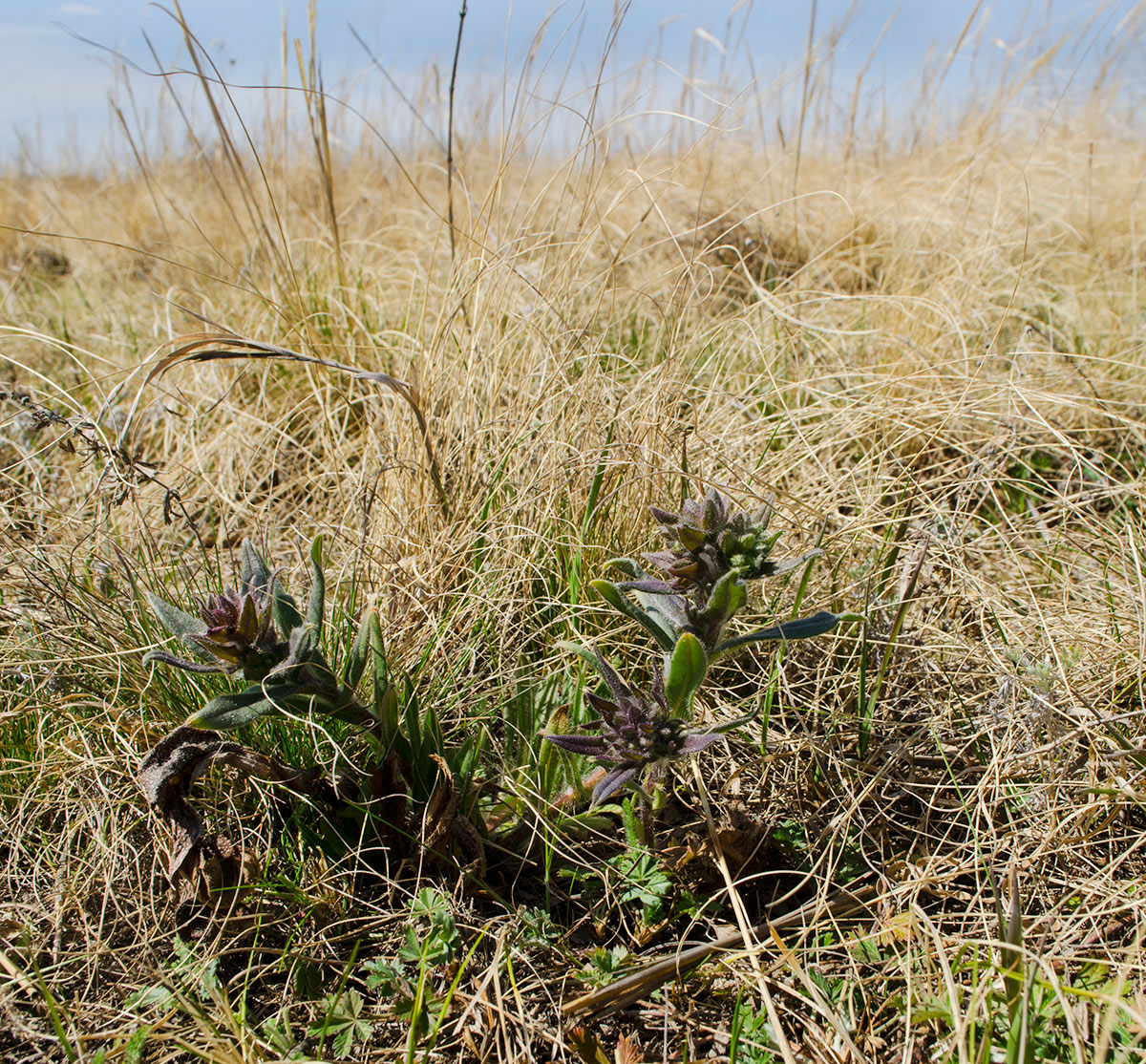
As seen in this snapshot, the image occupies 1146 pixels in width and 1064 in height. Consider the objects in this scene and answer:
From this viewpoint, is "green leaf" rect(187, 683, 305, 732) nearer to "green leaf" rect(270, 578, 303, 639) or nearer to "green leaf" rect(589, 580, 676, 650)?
"green leaf" rect(270, 578, 303, 639)

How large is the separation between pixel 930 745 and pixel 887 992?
50cm

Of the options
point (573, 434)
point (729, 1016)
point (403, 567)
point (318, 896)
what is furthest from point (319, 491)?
point (729, 1016)

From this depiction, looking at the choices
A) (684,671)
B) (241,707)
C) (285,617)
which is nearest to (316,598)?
(285,617)

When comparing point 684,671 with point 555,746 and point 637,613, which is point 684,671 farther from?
point 555,746

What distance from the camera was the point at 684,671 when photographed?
1.24 m

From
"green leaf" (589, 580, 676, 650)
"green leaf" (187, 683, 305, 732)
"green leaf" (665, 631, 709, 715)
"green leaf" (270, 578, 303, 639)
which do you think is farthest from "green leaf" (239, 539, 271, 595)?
"green leaf" (665, 631, 709, 715)

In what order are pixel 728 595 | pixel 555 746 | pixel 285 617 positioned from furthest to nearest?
pixel 555 746
pixel 285 617
pixel 728 595

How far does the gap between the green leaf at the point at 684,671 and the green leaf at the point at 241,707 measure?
0.56 meters

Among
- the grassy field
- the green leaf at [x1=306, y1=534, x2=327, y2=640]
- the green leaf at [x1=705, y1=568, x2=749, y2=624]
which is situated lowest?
the grassy field

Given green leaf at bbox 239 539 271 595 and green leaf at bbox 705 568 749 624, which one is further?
green leaf at bbox 239 539 271 595

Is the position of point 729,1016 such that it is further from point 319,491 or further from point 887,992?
point 319,491

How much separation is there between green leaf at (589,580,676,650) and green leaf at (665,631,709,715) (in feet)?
0.31

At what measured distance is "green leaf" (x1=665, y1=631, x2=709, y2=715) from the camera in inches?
47.3

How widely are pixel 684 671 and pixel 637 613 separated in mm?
161
